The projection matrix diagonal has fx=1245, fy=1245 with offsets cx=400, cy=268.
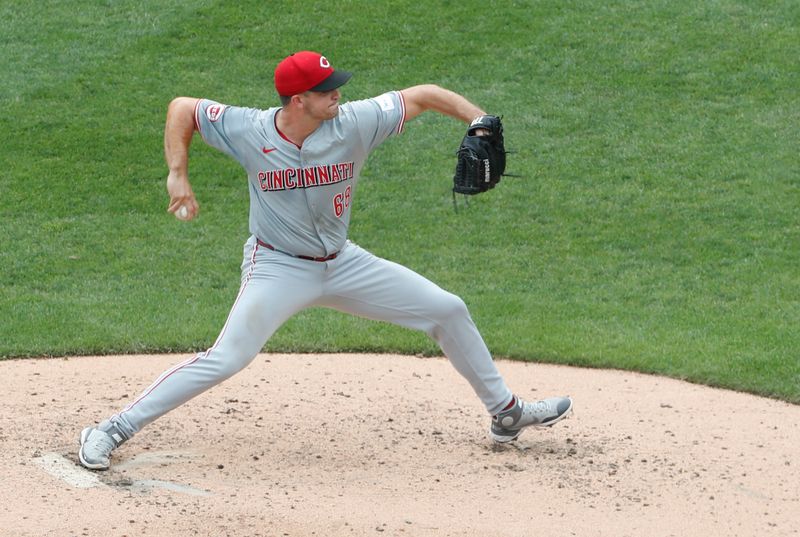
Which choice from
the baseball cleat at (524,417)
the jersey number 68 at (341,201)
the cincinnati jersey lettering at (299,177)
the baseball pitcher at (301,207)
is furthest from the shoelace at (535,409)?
the cincinnati jersey lettering at (299,177)

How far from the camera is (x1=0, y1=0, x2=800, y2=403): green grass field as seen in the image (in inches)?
318

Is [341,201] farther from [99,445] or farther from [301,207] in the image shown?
[99,445]

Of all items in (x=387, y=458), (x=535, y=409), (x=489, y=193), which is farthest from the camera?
(x=489, y=193)

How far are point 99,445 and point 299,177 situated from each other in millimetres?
1455

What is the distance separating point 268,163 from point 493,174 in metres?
0.99

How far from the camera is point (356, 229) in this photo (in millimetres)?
10109

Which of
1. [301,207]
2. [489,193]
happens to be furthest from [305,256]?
[489,193]

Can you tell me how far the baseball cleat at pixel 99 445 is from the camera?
5.39m

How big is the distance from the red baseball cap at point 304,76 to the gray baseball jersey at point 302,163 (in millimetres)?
212

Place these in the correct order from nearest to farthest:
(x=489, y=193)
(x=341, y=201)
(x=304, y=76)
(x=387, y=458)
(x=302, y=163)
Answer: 1. (x=304, y=76)
2. (x=302, y=163)
3. (x=341, y=201)
4. (x=387, y=458)
5. (x=489, y=193)

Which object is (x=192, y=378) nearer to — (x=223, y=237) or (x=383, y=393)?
(x=383, y=393)

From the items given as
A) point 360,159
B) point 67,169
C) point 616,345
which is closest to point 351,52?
point 67,169

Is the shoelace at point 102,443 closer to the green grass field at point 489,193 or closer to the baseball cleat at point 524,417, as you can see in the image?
the baseball cleat at point 524,417

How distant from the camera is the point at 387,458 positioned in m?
5.86
